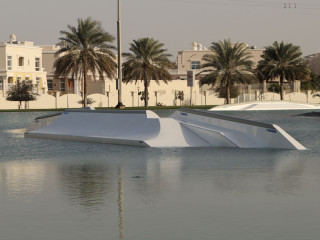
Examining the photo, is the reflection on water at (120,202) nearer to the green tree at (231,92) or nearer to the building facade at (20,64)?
the building facade at (20,64)

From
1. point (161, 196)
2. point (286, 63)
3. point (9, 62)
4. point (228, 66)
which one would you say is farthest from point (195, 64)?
point (161, 196)

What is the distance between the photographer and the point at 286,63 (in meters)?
84.2

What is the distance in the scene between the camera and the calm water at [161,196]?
25.1 feet

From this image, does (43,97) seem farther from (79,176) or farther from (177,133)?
(79,176)

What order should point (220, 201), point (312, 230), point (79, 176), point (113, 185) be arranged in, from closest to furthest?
point (312, 230), point (220, 201), point (113, 185), point (79, 176)

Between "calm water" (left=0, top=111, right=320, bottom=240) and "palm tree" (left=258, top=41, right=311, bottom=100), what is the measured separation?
67.6 meters

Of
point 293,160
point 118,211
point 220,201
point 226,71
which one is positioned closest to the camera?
point 118,211

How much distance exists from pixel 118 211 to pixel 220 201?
4.77 ft

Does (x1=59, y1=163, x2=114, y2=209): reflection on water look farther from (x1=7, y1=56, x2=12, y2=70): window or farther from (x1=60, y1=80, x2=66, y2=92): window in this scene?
(x1=60, y1=80, x2=66, y2=92): window

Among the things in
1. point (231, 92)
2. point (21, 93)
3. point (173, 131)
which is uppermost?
point (21, 93)

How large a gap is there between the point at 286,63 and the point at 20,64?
3284 centimetres

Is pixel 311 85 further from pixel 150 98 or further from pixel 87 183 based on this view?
pixel 87 183

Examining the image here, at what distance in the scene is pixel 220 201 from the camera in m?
9.62

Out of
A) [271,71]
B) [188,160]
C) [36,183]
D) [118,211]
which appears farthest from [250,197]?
[271,71]
